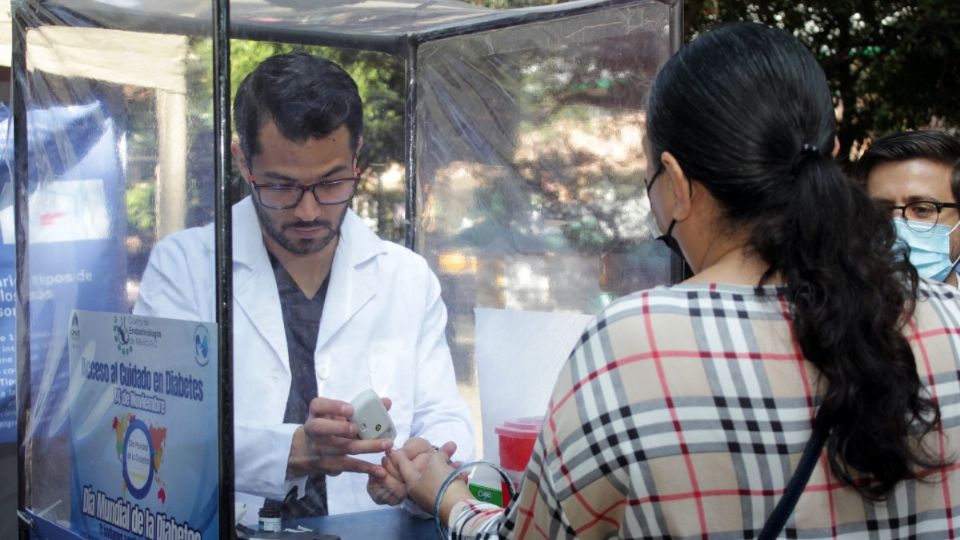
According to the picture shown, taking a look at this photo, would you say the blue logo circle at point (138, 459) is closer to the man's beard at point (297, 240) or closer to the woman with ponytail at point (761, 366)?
the man's beard at point (297, 240)

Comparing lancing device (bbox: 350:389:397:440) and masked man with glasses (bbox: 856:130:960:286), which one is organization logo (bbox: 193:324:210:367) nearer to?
lancing device (bbox: 350:389:397:440)

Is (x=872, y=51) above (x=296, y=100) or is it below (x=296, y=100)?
above

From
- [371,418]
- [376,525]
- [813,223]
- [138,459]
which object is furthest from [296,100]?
[813,223]

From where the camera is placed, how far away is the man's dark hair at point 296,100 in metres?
2.31

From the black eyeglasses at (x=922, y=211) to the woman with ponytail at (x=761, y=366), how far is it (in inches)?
63.4

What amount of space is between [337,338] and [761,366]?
1391mm

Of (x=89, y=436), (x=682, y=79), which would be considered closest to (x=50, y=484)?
(x=89, y=436)

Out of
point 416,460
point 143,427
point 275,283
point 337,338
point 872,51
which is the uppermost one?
point 872,51

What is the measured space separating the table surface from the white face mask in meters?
1.46

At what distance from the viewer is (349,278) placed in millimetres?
2594

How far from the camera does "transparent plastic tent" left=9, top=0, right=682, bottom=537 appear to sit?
7.86 feet

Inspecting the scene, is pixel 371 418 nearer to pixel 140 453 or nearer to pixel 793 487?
pixel 140 453

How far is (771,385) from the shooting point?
4.26 feet

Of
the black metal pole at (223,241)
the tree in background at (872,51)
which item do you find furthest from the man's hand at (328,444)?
the tree in background at (872,51)
